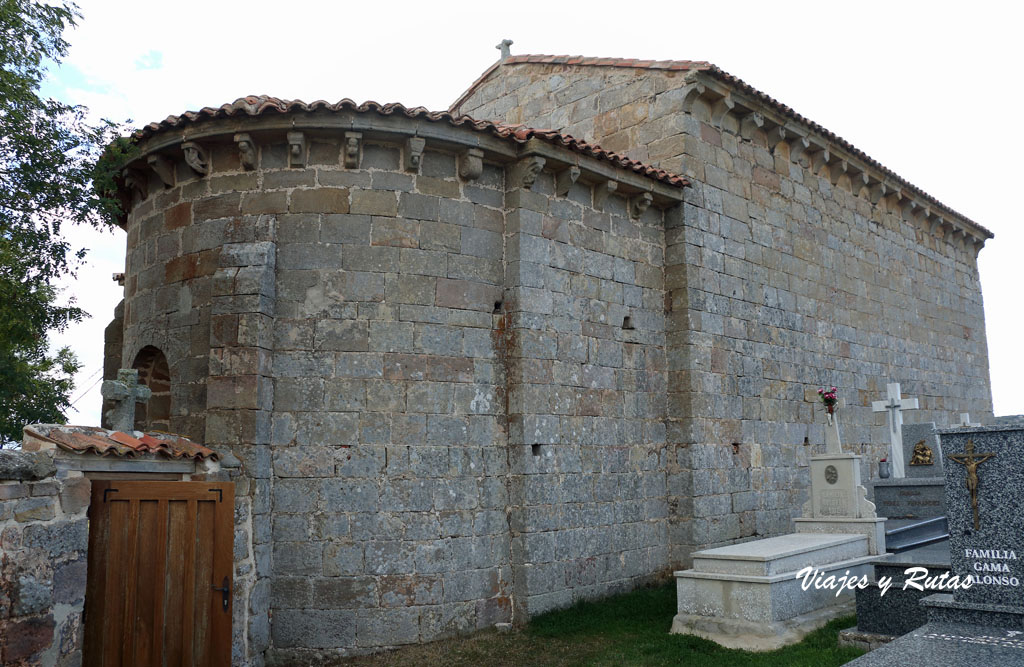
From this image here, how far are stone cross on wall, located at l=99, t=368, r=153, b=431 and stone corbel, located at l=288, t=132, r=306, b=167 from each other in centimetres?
261

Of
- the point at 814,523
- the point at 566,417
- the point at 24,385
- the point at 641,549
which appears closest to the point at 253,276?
the point at 566,417

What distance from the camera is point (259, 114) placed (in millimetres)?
7676

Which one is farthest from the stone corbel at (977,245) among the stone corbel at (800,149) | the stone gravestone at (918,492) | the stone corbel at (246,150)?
the stone corbel at (246,150)

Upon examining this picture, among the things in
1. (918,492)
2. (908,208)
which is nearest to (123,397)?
(918,492)

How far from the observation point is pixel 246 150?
7.84 meters

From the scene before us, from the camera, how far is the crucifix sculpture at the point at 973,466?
20.0ft

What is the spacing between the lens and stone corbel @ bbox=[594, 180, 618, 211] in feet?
30.7

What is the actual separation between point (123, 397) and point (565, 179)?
16.6ft

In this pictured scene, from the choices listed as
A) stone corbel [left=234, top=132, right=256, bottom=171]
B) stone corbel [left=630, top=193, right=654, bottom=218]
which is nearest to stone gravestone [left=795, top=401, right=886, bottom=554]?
stone corbel [left=630, top=193, right=654, bottom=218]

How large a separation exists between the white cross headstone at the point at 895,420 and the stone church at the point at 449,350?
2931 mm

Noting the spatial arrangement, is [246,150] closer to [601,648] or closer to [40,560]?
[40,560]

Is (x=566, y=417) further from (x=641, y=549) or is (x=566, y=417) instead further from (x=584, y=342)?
(x=641, y=549)

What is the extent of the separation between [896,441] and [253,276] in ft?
35.3

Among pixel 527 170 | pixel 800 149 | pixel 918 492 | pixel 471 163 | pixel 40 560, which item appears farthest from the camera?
pixel 800 149
